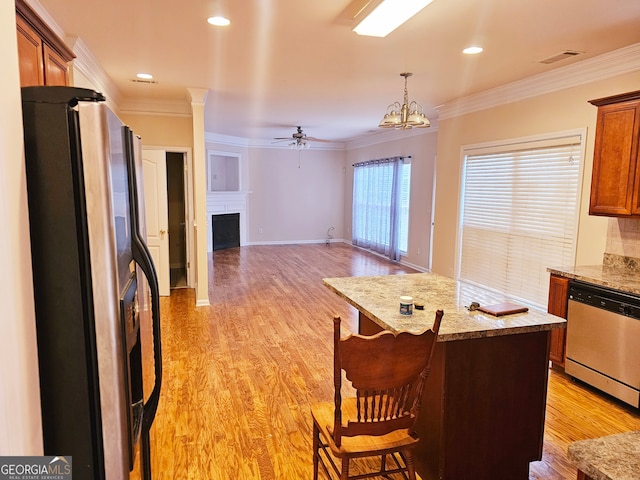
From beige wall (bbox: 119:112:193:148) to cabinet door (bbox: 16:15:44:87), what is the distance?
4.12 metres

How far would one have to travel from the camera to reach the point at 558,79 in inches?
157

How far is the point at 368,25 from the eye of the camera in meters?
2.62

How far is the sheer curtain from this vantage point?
28.0 feet

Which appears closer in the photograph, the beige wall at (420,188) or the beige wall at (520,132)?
the beige wall at (520,132)

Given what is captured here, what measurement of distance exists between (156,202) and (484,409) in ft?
16.1

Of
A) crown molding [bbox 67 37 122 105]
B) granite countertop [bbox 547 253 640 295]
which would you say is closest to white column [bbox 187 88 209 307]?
crown molding [bbox 67 37 122 105]

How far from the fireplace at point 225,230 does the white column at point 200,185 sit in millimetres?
4577

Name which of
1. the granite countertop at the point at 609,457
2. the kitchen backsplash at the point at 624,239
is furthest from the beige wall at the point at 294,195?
the granite countertop at the point at 609,457

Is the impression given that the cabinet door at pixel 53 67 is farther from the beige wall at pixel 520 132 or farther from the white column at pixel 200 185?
the beige wall at pixel 520 132

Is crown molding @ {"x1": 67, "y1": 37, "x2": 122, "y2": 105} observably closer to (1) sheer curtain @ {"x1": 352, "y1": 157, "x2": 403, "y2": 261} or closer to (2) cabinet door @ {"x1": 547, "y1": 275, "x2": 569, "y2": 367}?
(2) cabinet door @ {"x1": 547, "y1": 275, "x2": 569, "y2": 367}

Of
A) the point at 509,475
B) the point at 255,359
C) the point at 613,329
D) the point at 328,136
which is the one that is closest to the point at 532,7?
the point at 613,329

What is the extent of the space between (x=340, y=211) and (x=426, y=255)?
4.17 meters

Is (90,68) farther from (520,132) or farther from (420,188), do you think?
(420,188)

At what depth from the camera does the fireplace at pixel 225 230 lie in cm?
988
